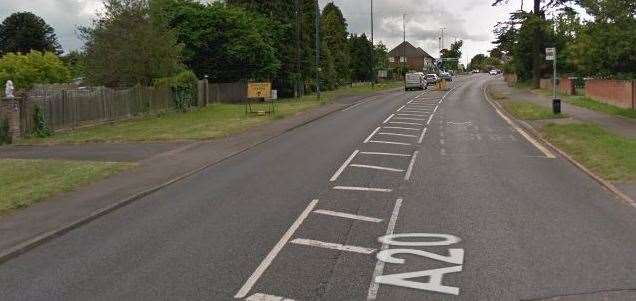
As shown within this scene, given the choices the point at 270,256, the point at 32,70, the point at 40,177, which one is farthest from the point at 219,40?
the point at 270,256

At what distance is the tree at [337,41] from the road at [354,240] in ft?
237

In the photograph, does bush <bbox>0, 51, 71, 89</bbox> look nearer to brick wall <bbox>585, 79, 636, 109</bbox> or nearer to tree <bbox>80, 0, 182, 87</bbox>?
tree <bbox>80, 0, 182, 87</bbox>

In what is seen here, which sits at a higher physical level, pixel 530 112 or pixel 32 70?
pixel 32 70

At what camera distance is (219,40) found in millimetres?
50500

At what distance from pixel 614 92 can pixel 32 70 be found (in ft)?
123

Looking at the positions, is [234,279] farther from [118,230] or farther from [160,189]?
[160,189]

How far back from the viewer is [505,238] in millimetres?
9281

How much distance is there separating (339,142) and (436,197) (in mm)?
9891

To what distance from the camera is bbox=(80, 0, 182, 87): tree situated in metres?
36.4

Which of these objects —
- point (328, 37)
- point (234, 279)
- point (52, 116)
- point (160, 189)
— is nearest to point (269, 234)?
point (234, 279)

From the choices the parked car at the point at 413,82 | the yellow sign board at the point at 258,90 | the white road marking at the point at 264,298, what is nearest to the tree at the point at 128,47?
the yellow sign board at the point at 258,90

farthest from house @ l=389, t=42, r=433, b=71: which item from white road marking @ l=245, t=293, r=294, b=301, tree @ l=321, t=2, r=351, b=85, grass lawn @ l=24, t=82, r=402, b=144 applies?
white road marking @ l=245, t=293, r=294, b=301

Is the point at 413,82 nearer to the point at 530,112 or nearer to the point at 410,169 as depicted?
the point at 530,112

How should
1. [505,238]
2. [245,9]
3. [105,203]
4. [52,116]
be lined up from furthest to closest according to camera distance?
[245,9], [52,116], [105,203], [505,238]
